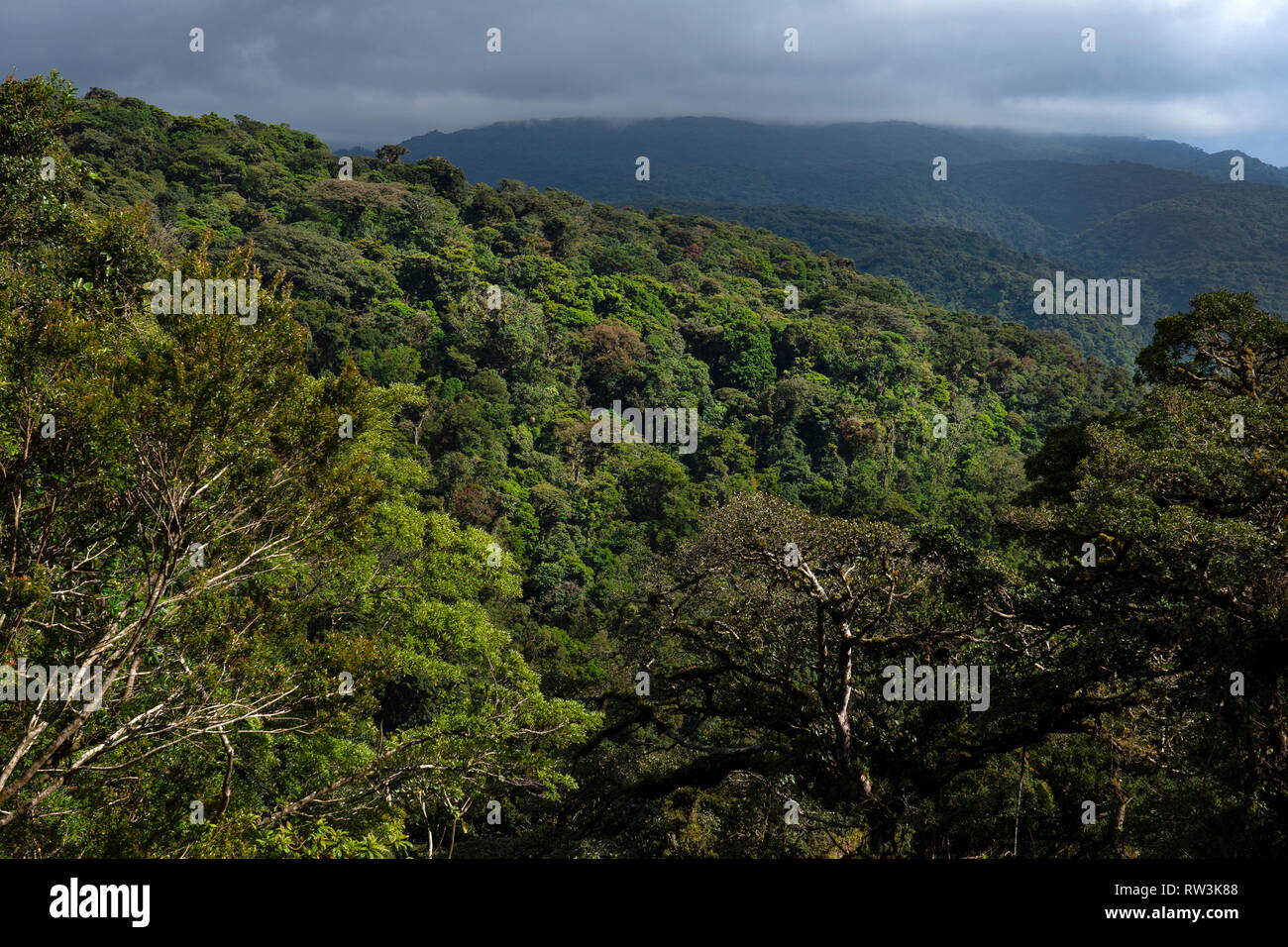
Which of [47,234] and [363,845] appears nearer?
[363,845]

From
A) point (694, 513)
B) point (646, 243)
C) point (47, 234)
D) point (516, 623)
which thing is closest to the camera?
point (47, 234)

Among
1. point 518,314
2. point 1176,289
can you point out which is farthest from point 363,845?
point 1176,289

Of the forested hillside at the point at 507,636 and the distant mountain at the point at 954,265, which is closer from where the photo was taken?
the forested hillside at the point at 507,636

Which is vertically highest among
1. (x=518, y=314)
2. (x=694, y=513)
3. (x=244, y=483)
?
(x=518, y=314)

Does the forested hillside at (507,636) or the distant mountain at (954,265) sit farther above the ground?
the distant mountain at (954,265)

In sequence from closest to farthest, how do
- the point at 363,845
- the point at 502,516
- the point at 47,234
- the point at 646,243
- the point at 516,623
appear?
the point at 363,845 < the point at 47,234 < the point at 516,623 < the point at 502,516 < the point at 646,243

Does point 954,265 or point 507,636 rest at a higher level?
point 954,265

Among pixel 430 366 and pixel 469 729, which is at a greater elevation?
pixel 430 366

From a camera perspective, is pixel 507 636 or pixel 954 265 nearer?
pixel 507 636

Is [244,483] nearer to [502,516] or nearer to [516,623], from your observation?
[516,623]

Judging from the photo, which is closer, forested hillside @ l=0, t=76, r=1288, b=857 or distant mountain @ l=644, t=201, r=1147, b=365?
forested hillside @ l=0, t=76, r=1288, b=857

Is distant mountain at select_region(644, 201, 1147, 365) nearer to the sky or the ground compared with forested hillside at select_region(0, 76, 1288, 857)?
nearer to the sky
